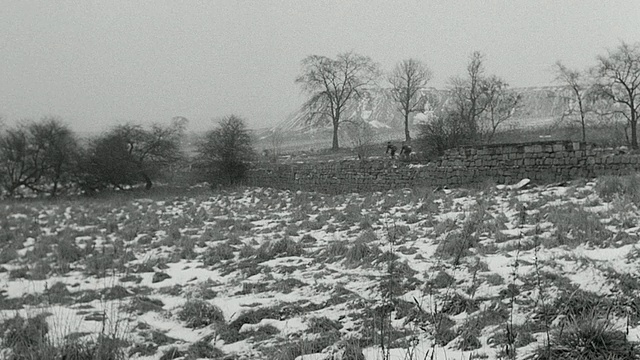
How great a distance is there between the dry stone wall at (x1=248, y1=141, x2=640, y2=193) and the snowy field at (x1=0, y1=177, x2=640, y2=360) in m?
1.28

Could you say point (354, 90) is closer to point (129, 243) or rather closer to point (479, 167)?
point (479, 167)

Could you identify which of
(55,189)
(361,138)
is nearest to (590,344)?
(55,189)

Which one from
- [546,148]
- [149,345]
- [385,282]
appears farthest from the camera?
[546,148]

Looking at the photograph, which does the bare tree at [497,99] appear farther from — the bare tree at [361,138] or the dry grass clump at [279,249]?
the dry grass clump at [279,249]

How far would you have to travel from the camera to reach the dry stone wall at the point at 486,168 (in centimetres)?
1143

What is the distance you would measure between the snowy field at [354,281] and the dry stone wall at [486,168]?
1.28m

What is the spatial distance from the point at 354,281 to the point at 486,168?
9.13 metres

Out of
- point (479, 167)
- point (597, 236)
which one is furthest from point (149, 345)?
point (479, 167)

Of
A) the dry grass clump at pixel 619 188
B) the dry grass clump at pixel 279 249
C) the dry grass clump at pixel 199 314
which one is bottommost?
the dry grass clump at pixel 199 314

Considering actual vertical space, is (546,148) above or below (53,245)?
above

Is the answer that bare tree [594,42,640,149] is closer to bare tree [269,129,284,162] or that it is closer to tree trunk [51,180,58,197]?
bare tree [269,129,284,162]

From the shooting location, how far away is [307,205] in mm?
13383

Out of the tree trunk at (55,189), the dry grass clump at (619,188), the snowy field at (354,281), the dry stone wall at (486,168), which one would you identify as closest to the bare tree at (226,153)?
the dry stone wall at (486,168)

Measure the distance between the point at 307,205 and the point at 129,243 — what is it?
5.51 meters
